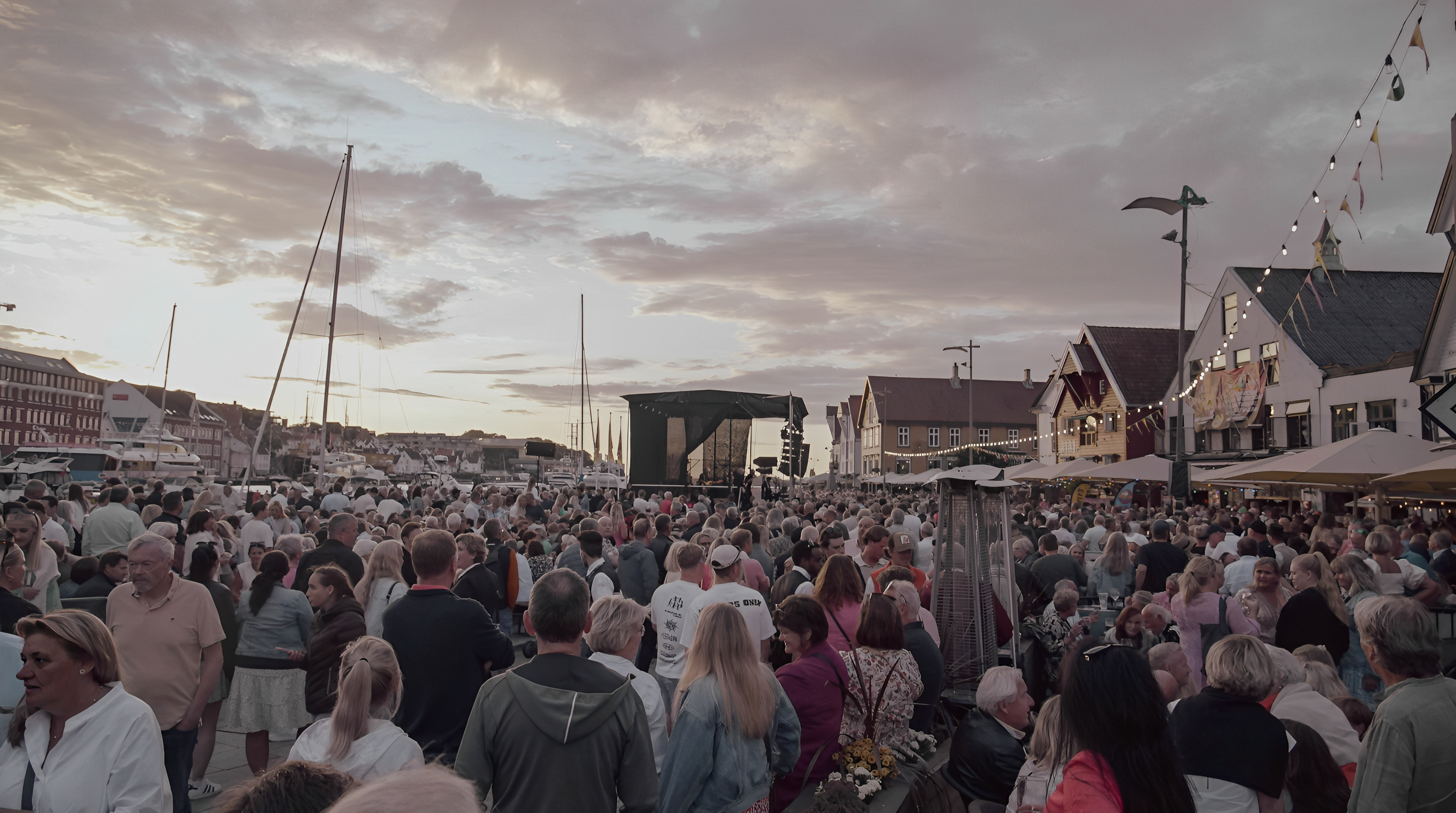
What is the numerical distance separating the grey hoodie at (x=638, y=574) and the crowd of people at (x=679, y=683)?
3 cm

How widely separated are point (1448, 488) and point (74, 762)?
16.3m

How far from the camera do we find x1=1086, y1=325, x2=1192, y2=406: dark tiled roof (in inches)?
1493

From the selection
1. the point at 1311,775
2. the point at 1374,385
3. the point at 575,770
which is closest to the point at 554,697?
the point at 575,770

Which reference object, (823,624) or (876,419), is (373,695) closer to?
(823,624)

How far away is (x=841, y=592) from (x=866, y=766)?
1231mm

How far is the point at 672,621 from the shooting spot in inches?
230

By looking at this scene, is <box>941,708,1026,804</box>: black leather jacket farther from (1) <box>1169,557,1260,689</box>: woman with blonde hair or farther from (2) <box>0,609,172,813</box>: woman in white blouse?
(2) <box>0,609,172,813</box>: woman in white blouse

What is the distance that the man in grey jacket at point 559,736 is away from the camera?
3.00 metres

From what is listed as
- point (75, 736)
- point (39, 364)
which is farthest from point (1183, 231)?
point (39, 364)

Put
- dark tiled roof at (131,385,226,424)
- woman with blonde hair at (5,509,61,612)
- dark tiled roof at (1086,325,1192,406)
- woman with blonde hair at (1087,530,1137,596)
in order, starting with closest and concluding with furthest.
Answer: woman with blonde hair at (5,509,61,612)
woman with blonde hair at (1087,530,1137,596)
dark tiled roof at (1086,325,1192,406)
dark tiled roof at (131,385,226,424)

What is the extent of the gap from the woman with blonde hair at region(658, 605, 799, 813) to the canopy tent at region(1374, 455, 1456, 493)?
10.1 meters

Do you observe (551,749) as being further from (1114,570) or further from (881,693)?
(1114,570)

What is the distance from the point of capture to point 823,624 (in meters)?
4.46

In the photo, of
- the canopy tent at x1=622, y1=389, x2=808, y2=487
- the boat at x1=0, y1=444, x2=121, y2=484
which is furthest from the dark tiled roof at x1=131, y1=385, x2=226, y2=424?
the canopy tent at x1=622, y1=389, x2=808, y2=487
